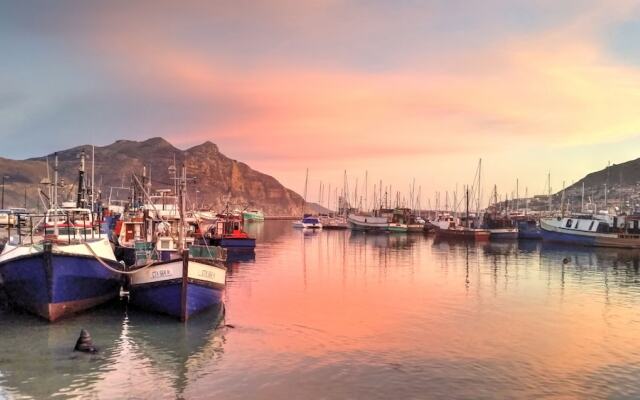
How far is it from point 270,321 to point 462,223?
109280 millimetres

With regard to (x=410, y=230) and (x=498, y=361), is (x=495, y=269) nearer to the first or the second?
(x=498, y=361)

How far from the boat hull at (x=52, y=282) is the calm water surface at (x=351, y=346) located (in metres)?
0.79

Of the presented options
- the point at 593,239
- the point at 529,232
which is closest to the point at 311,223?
the point at 529,232

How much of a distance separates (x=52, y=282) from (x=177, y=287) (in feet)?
17.9

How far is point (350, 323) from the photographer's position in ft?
86.9

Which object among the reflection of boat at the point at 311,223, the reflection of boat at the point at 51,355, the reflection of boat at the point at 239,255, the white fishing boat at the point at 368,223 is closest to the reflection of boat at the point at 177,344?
the reflection of boat at the point at 51,355

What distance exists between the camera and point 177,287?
83.3 feet

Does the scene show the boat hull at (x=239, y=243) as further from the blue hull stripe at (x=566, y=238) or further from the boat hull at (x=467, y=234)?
the blue hull stripe at (x=566, y=238)

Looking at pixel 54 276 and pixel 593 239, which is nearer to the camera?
pixel 54 276

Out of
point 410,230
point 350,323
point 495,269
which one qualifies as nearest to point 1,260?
point 350,323

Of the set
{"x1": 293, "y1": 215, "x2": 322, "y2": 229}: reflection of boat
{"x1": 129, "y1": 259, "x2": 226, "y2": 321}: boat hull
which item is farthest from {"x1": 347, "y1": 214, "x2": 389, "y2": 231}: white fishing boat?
{"x1": 129, "y1": 259, "x2": 226, "y2": 321}: boat hull

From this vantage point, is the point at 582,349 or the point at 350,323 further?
the point at 350,323

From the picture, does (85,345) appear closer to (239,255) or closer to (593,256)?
(239,255)

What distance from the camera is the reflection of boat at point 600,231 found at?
80812 millimetres
